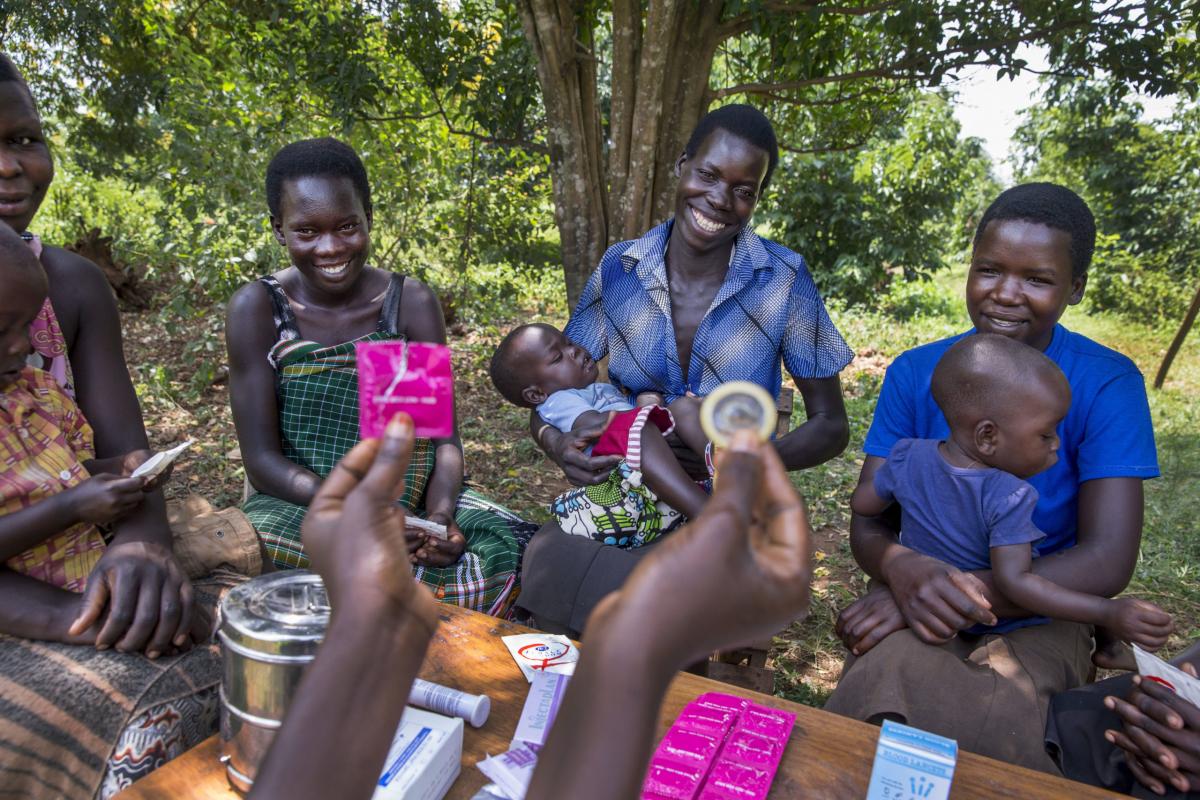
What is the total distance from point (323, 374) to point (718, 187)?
4.93ft

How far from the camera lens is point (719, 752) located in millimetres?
1604

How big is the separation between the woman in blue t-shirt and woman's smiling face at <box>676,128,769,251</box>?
74 cm

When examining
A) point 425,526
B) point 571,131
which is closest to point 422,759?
point 425,526

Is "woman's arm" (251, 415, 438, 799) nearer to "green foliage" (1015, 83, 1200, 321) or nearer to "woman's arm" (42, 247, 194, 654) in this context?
"woman's arm" (42, 247, 194, 654)

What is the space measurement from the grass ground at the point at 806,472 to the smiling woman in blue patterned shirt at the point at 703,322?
1138 mm

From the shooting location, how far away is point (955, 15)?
388 cm

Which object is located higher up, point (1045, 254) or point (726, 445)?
point (1045, 254)

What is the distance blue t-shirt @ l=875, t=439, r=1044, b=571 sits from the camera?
6.64 feet

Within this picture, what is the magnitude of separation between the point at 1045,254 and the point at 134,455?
2.52 meters

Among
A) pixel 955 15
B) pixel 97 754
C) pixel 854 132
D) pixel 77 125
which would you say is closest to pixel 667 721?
pixel 97 754

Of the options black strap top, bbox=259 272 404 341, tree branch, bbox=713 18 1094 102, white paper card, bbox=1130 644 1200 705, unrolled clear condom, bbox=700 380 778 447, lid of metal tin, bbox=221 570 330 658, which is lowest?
white paper card, bbox=1130 644 1200 705

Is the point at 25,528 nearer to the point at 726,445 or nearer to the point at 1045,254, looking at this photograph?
the point at 726,445

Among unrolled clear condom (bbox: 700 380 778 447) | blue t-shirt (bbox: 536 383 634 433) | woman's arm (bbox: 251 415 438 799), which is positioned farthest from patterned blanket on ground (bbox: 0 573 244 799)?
unrolled clear condom (bbox: 700 380 778 447)

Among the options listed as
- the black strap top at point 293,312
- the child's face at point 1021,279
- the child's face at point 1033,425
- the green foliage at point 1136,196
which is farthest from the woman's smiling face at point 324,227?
the green foliage at point 1136,196
